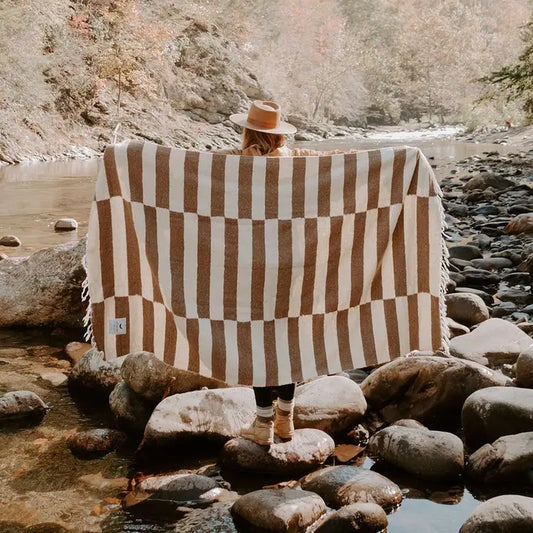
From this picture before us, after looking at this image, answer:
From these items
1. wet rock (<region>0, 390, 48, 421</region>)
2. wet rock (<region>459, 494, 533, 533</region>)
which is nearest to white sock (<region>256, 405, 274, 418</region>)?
wet rock (<region>459, 494, 533, 533</region>)

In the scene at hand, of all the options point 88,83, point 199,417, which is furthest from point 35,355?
point 88,83

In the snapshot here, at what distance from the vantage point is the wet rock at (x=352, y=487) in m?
3.24

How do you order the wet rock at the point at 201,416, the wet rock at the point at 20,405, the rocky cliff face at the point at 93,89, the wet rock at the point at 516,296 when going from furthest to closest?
the rocky cliff face at the point at 93,89 → the wet rock at the point at 516,296 → the wet rock at the point at 20,405 → the wet rock at the point at 201,416

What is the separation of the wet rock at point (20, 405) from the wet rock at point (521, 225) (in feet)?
26.0

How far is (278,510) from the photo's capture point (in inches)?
119

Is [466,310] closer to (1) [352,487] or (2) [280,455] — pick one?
(2) [280,455]

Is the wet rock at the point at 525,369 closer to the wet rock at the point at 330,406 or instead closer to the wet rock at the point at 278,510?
the wet rock at the point at 330,406

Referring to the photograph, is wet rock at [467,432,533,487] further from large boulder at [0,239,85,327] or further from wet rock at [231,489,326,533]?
large boulder at [0,239,85,327]

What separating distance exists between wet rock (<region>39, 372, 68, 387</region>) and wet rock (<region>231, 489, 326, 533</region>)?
214cm

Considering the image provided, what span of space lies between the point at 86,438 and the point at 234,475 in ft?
→ 2.95

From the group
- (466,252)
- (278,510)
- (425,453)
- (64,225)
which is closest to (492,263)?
(466,252)

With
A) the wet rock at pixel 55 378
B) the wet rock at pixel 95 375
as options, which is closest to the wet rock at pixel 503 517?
the wet rock at pixel 95 375

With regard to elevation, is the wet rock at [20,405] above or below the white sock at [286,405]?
below

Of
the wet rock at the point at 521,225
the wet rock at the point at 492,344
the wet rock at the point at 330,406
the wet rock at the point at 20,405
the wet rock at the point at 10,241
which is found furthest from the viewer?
the wet rock at the point at 521,225
